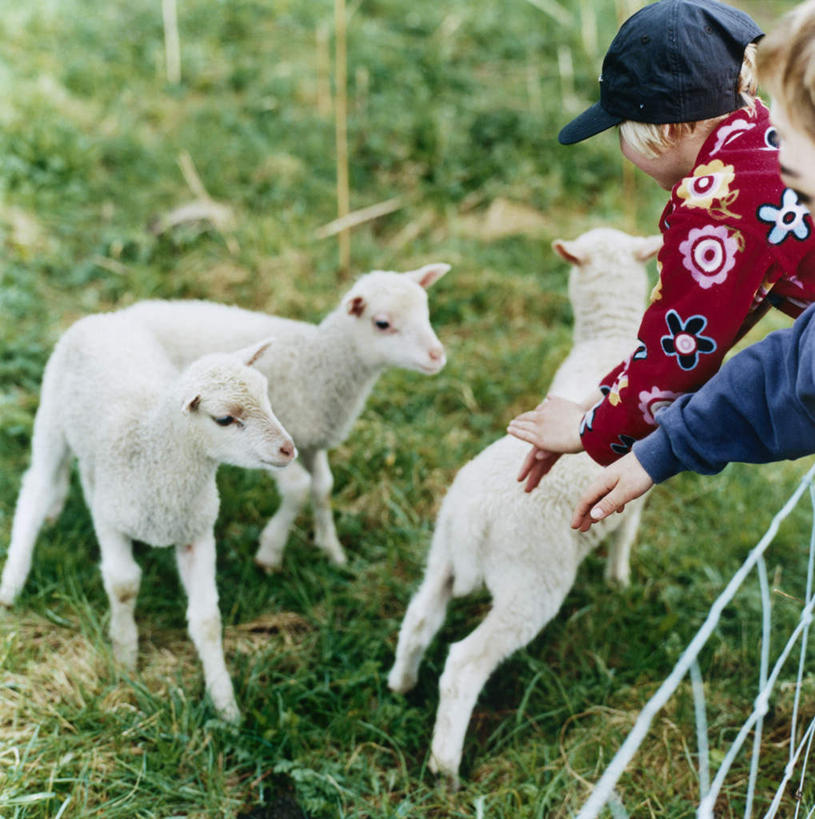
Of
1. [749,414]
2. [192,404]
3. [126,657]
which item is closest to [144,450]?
[192,404]

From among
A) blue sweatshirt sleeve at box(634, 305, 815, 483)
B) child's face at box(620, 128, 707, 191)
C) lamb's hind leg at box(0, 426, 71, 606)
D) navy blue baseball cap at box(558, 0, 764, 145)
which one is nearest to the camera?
blue sweatshirt sleeve at box(634, 305, 815, 483)

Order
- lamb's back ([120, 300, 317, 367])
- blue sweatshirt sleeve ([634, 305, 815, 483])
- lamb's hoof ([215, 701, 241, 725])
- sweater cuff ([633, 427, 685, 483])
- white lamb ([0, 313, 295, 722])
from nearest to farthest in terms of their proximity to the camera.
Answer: blue sweatshirt sleeve ([634, 305, 815, 483]) → sweater cuff ([633, 427, 685, 483]) → white lamb ([0, 313, 295, 722]) → lamb's hoof ([215, 701, 241, 725]) → lamb's back ([120, 300, 317, 367])

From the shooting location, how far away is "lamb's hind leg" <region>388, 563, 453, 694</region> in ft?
10.2

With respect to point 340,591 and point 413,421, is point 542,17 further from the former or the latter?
point 340,591

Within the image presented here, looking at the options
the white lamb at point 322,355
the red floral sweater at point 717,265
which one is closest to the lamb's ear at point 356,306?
the white lamb at point 322,355

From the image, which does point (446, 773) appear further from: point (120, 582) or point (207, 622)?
point (120, 582)

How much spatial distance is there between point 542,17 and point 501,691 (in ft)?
21.4

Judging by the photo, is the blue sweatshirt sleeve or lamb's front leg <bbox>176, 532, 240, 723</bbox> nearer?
the blue sweatshirt sleeve

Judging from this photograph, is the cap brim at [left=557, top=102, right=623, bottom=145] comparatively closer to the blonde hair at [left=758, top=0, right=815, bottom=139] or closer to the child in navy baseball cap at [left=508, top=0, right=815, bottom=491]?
the child in navy baseball cap at [left=508, top=0, right=815, bottom=491]

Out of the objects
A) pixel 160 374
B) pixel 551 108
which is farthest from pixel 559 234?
pixel 160 374

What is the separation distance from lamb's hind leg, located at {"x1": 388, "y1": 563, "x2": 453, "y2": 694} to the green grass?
16 centimetres

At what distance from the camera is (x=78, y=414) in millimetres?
3268

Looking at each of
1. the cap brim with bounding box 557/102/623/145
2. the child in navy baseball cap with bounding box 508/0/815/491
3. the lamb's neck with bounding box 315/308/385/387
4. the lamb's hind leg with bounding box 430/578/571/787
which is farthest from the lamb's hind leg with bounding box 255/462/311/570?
the cap brim with bounding box 557/102/623/145

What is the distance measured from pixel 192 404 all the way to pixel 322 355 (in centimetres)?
100
